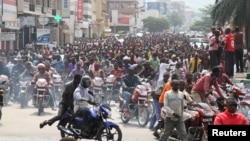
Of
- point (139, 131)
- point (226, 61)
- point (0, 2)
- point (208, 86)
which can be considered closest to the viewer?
point (208, 86)

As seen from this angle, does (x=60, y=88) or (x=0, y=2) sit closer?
(x=60, y=88)

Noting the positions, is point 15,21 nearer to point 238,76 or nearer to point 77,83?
point 238,76

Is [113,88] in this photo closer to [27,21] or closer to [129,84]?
[129,84]

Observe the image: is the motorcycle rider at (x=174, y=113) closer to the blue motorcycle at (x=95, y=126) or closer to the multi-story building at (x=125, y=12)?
the blue motorcycle at (x=95, y=126)

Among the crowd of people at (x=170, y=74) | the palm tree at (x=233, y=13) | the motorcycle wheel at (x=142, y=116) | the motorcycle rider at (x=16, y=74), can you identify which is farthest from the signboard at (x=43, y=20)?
the motorcycle wheel at (x=142, y=116)

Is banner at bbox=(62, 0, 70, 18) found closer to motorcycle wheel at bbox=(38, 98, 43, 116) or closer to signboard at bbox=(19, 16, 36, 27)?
signboard at bbox=(19, 16, 36, 27)

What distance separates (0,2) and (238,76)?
104 ft

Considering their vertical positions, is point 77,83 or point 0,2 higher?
point 0,2

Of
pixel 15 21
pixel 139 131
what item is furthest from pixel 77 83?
pixel 15 21

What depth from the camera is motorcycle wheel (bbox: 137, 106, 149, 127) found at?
1629cm

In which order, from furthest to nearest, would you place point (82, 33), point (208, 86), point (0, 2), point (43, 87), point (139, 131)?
point (82, 33) < point (0, 2) < point (43, 87) < point (139, 131) < point (208, 86)

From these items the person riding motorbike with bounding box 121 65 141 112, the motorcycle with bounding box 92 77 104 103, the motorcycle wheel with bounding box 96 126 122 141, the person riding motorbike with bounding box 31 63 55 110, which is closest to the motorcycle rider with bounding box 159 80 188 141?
the motorcycle wheel with bounding box 96 126 122 141

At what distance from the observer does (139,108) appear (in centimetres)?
1647

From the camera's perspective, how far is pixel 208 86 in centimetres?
1350
